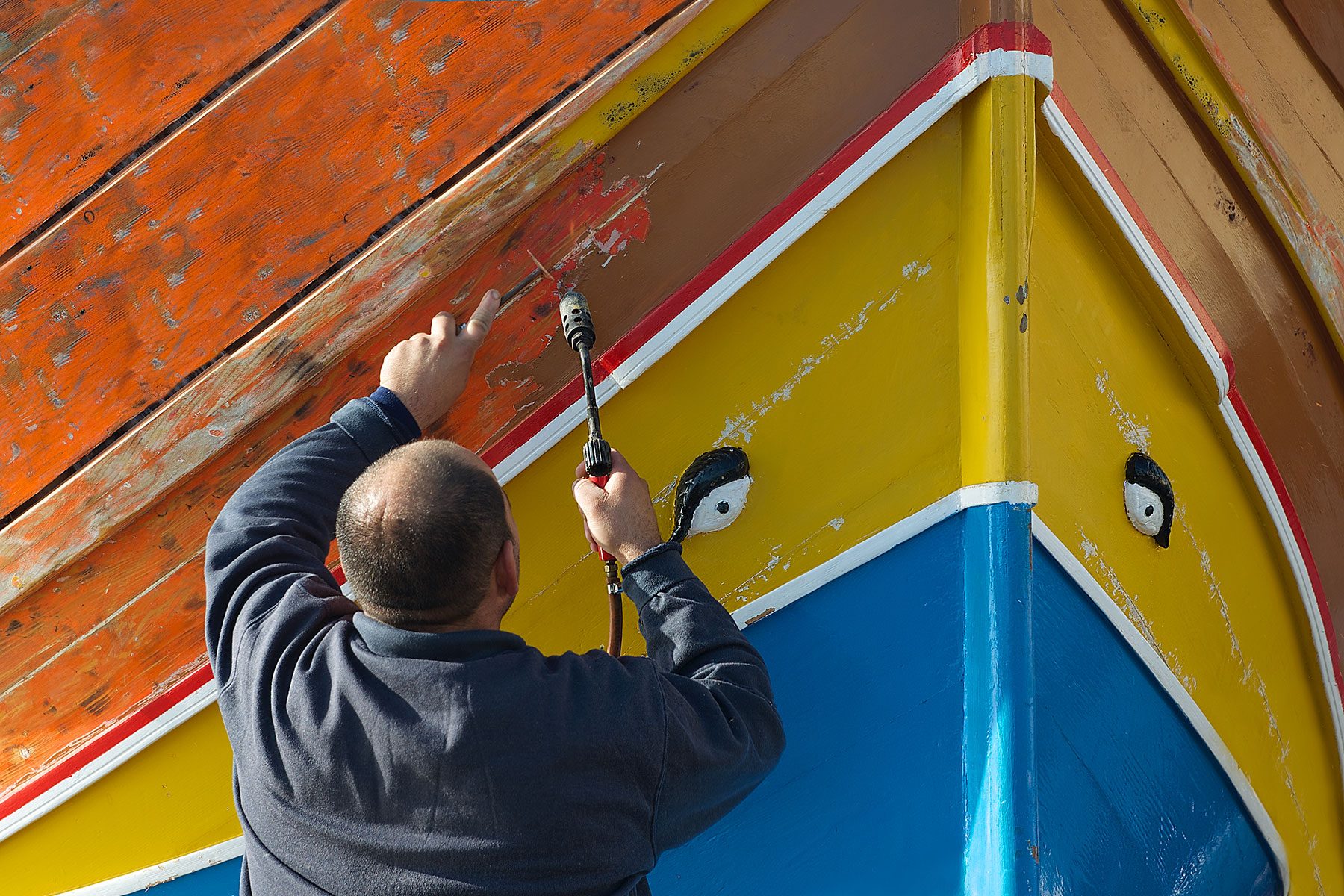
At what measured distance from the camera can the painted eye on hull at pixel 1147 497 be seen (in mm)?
1801

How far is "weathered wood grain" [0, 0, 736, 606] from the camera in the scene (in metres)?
1.64

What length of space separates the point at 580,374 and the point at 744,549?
370mm

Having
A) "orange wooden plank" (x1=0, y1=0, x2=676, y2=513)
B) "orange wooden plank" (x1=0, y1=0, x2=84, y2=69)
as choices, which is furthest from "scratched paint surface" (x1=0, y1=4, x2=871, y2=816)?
"orange wooden plank" (x1=0, y1=0, x2=84, y2=69)

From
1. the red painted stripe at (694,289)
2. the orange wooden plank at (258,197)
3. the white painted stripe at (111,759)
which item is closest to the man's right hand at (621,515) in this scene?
the red painted stripe at (694,289)

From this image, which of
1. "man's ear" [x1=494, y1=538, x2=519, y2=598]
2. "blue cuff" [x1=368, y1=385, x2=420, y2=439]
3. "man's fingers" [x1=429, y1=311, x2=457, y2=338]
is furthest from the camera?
"man's fingers" [x1=429, y1=311, x2=457, y2=338]

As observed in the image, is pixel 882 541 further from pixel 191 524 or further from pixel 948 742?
pixel 191 524

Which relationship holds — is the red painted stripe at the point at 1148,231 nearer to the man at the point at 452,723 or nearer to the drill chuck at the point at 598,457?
the drill chuck at the point at 598,457

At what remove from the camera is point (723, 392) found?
1.71 metres

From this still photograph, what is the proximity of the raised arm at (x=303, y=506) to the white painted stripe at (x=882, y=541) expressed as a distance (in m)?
0.57

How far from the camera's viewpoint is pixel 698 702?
1.27m

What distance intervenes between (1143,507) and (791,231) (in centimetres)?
74

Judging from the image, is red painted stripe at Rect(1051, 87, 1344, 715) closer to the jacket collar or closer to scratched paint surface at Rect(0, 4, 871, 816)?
scratched paint surface at Rect(0, 4, 871, 816)

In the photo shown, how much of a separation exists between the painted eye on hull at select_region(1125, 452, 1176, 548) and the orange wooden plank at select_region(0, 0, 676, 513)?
106 centimetres

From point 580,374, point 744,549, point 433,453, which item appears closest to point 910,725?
point 744,549
